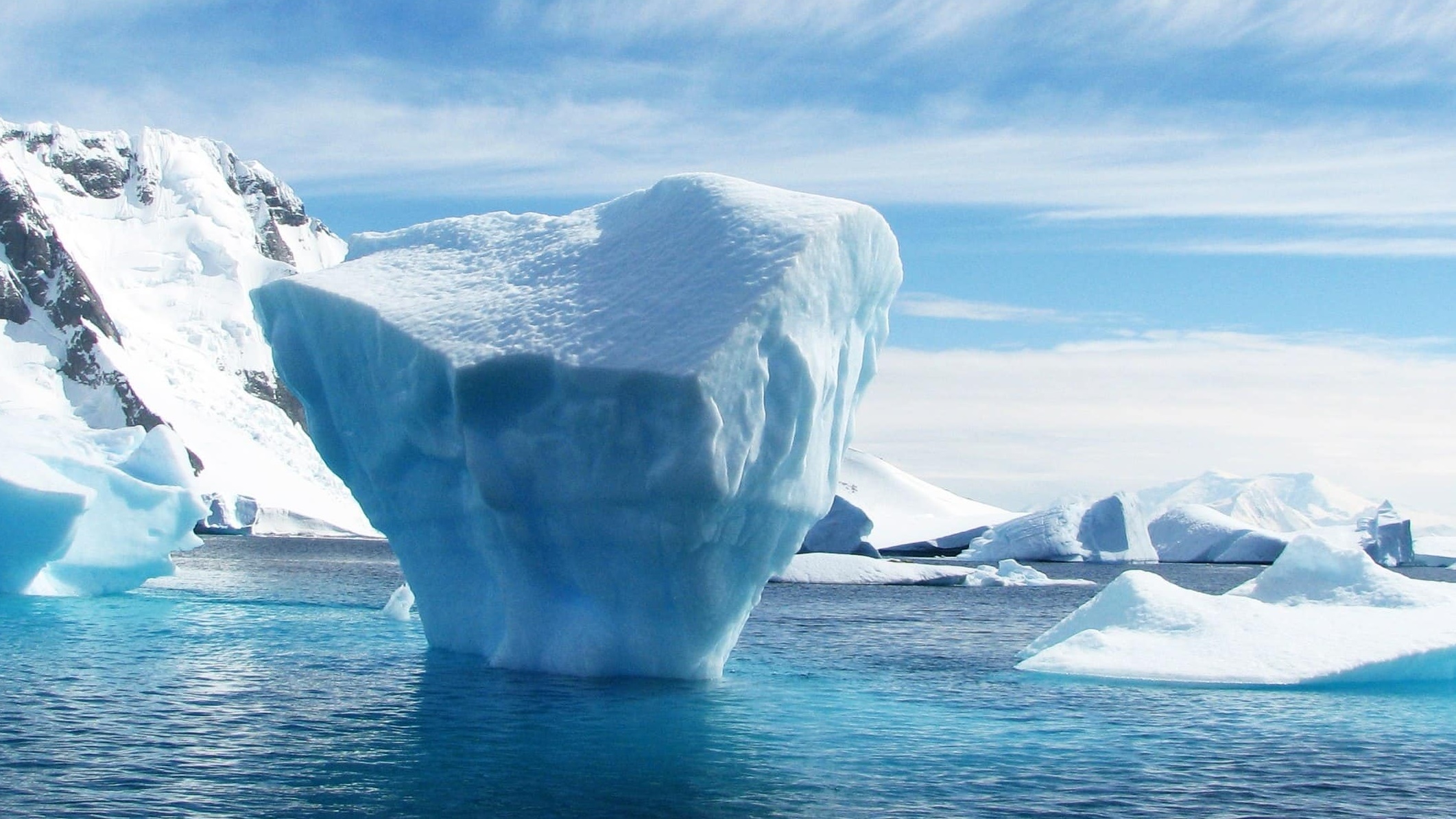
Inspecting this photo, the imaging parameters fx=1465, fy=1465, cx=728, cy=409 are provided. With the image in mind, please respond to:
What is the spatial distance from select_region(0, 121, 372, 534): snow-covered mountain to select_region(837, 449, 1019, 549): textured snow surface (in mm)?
38011

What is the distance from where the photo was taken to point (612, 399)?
13766 millimetres

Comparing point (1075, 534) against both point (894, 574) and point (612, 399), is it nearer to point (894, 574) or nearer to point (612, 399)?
point (894, 574)

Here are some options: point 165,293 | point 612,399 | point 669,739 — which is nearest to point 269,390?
point 165,293

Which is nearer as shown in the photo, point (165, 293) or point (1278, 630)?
point (1278, 630)

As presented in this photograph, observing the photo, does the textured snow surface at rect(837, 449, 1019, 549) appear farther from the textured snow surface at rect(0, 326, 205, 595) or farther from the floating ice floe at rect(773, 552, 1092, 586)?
the textured snow surface at rect(0, 326, 205, 595)

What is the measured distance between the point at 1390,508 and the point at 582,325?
178 feet

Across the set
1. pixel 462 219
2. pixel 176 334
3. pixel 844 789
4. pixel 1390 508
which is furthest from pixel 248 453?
pixel 844 789

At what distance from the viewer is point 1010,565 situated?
142ft

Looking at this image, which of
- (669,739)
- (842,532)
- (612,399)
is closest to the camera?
(669,739)

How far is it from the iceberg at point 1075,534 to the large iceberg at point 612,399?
39.8 metres

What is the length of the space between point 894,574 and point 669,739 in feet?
102

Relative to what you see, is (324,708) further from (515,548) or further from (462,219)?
(462,219)

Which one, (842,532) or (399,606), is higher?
(842,532)

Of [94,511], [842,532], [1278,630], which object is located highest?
[842,532]
